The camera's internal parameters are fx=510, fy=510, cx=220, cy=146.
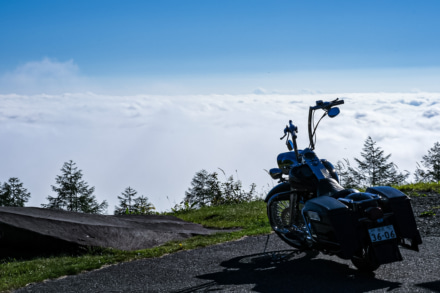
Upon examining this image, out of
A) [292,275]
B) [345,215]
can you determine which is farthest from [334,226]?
[292,275]

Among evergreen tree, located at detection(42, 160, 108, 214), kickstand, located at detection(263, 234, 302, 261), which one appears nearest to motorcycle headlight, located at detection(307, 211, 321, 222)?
kickstand, located at detection(263, 234, 302, 261)

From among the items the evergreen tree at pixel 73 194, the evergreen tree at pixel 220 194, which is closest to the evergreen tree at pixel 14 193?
the evergreen tree at pixel 73 194

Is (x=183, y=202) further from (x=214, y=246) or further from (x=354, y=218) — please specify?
(x=354, y=218)

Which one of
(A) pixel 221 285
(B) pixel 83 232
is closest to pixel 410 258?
(A) pixel 221 285

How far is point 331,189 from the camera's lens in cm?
619

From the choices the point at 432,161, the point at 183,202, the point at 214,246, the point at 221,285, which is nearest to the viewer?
the point at 221,285

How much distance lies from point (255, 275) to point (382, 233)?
5.24 ft

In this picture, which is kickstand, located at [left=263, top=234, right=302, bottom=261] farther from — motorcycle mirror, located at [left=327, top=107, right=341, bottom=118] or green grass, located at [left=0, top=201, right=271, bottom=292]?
motorcycle mirror, located at [left=327, top=107, right=341, bottom=118]

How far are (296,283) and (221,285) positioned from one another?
84 centimetres

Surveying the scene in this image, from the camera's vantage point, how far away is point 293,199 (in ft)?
23.0

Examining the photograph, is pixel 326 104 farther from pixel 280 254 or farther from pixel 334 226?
pixel 280 254

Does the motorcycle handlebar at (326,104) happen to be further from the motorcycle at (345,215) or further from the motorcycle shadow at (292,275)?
the motorcycle shadow at (292,275)

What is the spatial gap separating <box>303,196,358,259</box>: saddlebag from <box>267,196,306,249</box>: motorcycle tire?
100 centimetres

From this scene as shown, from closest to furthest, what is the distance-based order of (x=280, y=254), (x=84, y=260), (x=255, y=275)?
(x=255, y=275) → (x=280, y=254) → (x=84, y=260)
